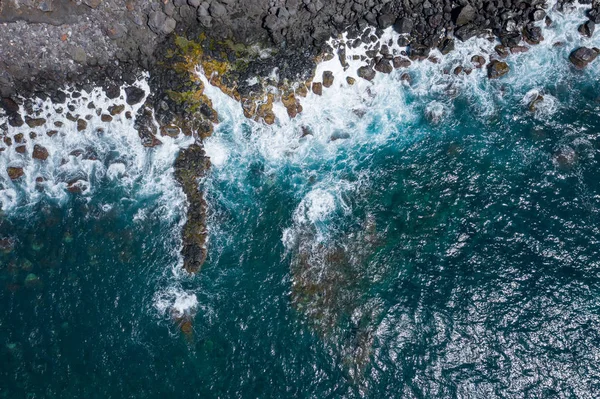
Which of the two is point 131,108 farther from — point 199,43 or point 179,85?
point 199,43

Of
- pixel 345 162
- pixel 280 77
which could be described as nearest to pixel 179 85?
pixel 280 77

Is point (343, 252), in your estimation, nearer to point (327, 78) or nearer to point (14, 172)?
point (327, 78)

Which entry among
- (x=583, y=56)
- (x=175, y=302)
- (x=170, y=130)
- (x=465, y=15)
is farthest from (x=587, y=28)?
(x=175, y=302)

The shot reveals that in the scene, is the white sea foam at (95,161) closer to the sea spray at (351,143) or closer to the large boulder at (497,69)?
the sea spray at (351,143)

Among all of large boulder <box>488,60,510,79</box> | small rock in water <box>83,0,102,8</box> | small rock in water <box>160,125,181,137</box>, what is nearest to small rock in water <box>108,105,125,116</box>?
small rock in water <box>160,125,181,137</box>

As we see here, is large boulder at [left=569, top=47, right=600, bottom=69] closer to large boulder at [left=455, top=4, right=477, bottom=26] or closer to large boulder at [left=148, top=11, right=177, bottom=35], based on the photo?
large boulder at [left=455, top=4, right=477, bottom=26]
